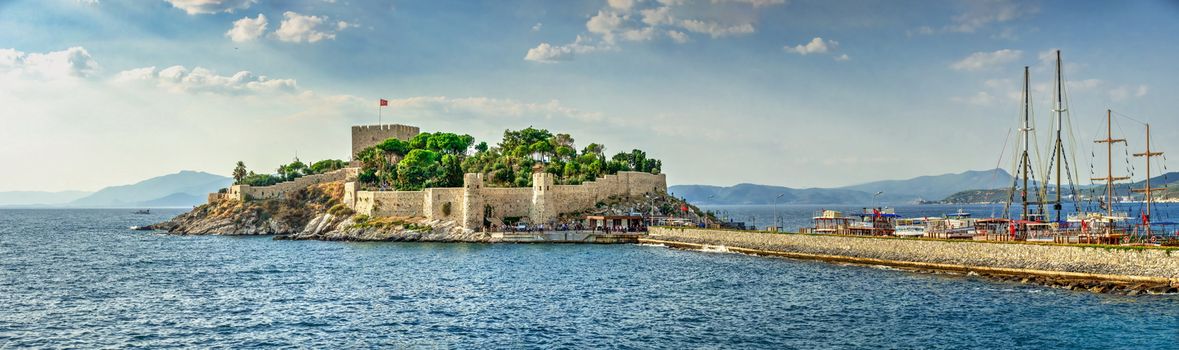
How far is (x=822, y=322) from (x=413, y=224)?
57.8 meters

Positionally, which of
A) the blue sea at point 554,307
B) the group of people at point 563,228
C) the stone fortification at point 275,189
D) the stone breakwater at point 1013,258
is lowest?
the blue sea at point 554,307

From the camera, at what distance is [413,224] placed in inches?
3349

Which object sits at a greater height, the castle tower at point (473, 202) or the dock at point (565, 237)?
the castle tower at point (473, 202)

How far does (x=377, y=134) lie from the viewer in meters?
123

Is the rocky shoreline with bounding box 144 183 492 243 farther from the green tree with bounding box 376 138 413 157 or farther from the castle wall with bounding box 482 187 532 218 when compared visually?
the green tree with bounding box 376 138 413 157

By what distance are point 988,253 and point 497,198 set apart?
162 ft

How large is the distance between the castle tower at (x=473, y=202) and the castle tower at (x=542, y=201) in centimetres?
524

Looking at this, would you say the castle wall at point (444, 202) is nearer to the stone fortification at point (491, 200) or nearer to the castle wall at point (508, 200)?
the stone fortification at point (491, 200)

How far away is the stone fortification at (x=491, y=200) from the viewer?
83750 millimetres

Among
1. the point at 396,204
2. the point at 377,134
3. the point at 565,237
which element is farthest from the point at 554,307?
the point at 377,134

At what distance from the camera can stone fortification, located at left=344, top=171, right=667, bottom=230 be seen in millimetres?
83750

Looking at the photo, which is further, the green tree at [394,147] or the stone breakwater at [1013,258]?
the green tree at [394,147]

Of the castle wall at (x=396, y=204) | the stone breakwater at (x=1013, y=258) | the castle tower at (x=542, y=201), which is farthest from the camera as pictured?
the castle wall at (x=396, y=204)

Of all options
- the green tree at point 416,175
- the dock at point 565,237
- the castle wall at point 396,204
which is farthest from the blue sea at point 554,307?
the green tree at point 416,175
